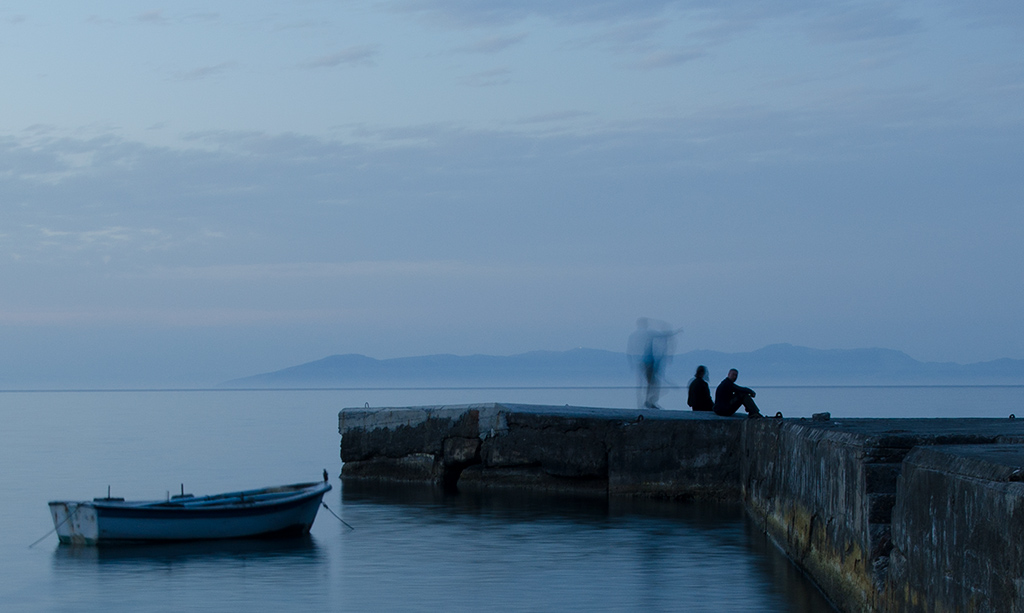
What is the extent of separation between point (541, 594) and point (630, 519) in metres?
3.98

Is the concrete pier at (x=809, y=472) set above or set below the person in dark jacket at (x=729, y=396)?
below

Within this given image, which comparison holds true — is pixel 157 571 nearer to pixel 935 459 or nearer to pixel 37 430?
pixel 935 459

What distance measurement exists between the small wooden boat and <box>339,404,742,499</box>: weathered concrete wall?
11.3 ft

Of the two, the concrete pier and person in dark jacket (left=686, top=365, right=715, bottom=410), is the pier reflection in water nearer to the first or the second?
the concrete pier

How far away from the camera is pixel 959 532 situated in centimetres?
465

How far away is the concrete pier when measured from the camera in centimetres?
454

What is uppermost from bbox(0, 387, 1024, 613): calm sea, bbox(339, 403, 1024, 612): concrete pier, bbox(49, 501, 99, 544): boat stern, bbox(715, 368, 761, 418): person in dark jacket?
bbox(715, 368, 761, 418): person in dark jacket

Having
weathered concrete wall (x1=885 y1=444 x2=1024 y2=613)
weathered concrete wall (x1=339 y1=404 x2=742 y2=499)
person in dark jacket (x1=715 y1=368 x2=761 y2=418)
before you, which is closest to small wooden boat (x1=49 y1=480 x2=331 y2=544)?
weathered concrete wall (x1=339 y1=404 x2=742 y2=499)

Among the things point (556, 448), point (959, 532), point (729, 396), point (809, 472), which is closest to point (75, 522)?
point (556, 448)

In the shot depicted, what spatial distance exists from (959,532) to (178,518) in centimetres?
832

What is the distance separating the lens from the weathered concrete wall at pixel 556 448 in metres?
13.9

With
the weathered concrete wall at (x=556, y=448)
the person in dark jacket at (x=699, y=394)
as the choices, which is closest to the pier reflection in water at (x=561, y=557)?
the weathered concrete wall at (x=556, y=448)

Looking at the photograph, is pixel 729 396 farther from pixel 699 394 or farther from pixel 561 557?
pixel 561 557

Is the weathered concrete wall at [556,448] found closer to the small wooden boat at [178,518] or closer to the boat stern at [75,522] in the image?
the small wooden boat at [178,518]
